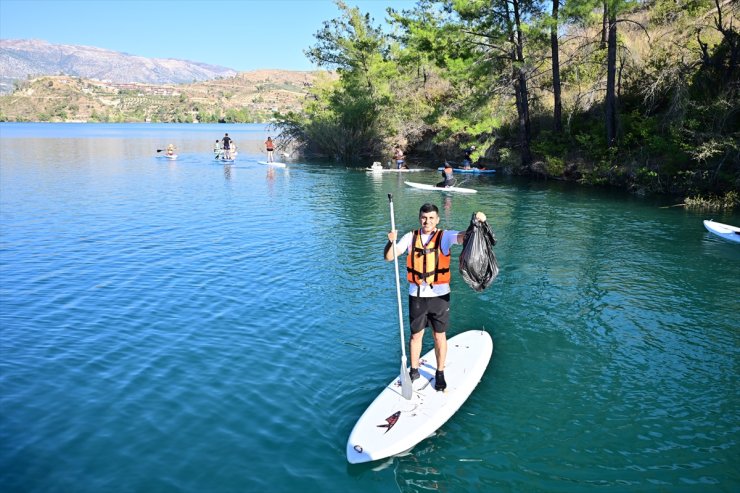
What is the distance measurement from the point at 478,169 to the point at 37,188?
82.6ft

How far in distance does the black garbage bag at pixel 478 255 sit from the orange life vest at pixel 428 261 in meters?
0.28

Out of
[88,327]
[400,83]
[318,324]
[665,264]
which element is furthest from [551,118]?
[88,327]

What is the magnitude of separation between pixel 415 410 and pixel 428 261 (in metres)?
1.89

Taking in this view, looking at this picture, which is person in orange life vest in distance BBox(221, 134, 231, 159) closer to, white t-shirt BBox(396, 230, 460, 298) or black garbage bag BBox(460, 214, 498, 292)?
white t-shirt BBox(396, 230, 460, 298)

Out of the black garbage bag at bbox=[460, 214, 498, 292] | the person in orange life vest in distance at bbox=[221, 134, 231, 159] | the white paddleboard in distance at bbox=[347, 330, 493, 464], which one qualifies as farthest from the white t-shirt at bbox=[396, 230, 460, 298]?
the person in orange life vest in distance at bbox=[221, 134, 231, 159]

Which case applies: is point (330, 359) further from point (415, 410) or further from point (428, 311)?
point (428, 311)

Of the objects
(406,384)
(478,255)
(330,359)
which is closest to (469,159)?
(330,359)

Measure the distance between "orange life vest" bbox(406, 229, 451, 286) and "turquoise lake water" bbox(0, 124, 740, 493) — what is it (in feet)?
6.48

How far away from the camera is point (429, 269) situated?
693 centimetres

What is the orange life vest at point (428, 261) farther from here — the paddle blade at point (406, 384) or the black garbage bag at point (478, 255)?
the paddle blade at point (406, 384)

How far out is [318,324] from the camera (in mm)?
10828

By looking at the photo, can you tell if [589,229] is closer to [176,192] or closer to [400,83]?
[176,192]

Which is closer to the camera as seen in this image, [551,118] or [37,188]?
[37,188]

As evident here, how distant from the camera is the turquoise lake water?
6.41 metres
